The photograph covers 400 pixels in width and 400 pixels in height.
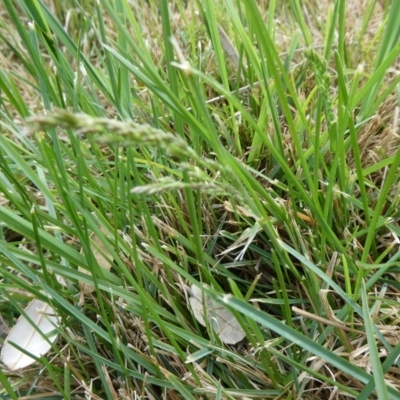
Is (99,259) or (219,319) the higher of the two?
(99,259)

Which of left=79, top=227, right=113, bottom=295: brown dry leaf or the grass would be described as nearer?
the grass

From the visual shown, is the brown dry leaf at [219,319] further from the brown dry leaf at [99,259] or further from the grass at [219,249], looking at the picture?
the brown dry leaf at [99,259]

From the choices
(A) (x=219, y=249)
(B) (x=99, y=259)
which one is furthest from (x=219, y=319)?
(B) (x=99, y=259)

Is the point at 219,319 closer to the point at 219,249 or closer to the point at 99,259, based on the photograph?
the point at 219,249

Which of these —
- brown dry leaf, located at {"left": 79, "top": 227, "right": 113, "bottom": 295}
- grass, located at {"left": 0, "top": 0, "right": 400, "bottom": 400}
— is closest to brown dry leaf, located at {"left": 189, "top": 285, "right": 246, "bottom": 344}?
grass, located at {"left": 0, "top": 0, "right": 400, "bottom": 400}

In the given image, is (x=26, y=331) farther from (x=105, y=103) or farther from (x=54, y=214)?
(x=105, y=103)

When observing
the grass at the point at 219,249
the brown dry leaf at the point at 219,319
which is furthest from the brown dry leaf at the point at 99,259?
the brown dry leaf at the point at 219,319

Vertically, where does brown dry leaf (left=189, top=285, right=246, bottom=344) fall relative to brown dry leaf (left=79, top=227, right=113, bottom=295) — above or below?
below

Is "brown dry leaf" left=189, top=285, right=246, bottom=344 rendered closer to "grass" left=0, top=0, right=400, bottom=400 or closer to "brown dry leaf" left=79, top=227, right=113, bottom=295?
"grass" left=0, top=0, right=400, bottom=400

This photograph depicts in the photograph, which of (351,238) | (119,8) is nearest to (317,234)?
(351,238)
